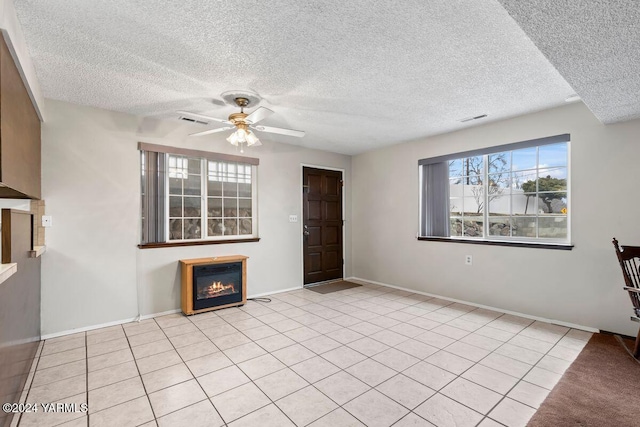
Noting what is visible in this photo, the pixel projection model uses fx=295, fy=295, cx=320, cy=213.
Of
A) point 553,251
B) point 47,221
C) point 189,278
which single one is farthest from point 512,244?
point 47,221

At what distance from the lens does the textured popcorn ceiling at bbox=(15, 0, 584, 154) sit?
6.13 ft

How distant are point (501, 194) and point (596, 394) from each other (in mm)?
2546

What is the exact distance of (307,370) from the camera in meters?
2.50

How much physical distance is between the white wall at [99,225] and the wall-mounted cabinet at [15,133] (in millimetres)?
485

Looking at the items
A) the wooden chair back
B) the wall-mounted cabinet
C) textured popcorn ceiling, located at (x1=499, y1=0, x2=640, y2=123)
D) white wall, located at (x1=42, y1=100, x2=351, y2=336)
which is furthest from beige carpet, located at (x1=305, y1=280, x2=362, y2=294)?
textured popcorn ceiling, located at (x1=499, y1=0, x2=640, y2=123)

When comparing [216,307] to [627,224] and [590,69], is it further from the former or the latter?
[627,224]

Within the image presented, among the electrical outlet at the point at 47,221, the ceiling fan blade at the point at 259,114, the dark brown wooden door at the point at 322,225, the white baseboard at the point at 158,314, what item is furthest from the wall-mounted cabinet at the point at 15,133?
the dark brown wooden door at the point at 322,225

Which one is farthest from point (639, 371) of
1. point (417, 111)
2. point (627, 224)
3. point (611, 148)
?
point (417, 111)

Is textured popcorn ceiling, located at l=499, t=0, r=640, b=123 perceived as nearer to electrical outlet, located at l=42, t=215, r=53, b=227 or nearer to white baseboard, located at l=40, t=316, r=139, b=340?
electrical outlet, located at l=42, t=215, r=53, b=227

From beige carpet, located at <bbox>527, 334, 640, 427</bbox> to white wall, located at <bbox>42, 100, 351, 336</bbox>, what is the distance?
3981 mm

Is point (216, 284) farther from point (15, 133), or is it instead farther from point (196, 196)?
point (15, 133)

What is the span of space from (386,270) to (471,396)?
10.9ft

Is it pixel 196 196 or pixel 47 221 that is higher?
pixel 196 196

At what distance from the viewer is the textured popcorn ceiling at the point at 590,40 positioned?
152cm
